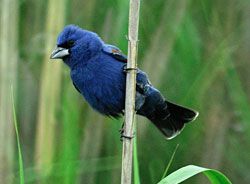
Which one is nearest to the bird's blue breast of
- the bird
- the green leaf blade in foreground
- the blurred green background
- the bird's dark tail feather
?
the bird

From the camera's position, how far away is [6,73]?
2.59 metres

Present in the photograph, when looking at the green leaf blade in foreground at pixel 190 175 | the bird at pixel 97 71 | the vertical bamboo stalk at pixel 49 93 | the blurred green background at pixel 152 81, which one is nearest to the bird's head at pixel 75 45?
the bird at pixel 97 71

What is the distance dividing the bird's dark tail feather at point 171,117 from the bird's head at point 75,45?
41cm

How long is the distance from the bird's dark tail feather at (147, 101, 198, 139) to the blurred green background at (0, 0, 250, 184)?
0.16 meters

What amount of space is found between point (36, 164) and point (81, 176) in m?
0.21

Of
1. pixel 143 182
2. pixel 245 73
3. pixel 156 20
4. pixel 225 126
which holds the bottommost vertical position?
pixel 143 182

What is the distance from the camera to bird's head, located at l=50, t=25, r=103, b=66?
2.21 meters

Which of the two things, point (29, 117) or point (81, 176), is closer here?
point (81, 176)

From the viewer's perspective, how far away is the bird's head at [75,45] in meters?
2.21

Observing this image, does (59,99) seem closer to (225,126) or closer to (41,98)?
(41,98)

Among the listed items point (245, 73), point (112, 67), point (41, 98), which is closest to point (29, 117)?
point (41, 98)

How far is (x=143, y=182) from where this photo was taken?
2746 millimetres

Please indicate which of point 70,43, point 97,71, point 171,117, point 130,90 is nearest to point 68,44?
point 70,43

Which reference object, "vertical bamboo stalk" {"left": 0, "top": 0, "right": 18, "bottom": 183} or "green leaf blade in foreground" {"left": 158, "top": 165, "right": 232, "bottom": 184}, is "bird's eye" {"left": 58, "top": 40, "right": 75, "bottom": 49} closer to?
"vertical bamboo stalk" {"left": 0, "top": 0, "right": 18, "bottom": 183}
